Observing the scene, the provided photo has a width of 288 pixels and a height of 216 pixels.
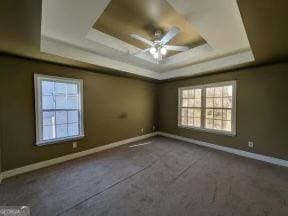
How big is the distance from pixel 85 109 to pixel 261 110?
438cm

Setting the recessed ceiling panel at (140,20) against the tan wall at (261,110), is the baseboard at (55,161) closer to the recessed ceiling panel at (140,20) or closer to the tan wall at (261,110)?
the recessed ceiling panel at (140,20)

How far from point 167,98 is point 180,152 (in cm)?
238

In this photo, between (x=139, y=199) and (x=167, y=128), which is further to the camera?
(x=167, y=128)

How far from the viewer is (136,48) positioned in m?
3.51

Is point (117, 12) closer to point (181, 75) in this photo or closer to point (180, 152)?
point (181, 75)

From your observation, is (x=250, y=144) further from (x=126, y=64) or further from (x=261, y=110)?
(x=126, y=64)

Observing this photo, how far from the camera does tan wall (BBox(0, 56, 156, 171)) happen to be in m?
2.81

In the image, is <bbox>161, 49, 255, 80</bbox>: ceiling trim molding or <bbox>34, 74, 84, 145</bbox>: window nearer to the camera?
<bbox>34, 74, 84, 145</bbox>: window

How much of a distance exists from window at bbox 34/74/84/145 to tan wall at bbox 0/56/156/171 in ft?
0.39

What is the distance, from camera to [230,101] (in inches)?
163

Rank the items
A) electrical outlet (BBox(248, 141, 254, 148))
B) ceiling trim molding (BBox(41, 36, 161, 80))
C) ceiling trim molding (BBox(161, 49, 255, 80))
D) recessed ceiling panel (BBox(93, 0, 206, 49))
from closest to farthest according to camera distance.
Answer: recessed ceiling panel (BBox(93, 0, 206, 49)) < ceiling trim molding (BBox(41, 36, 161, 80)) < ceiling trim molding (BBox(161, 49, 255, 80)) < electrical outlet (BBox(248, 141, 254, 148))

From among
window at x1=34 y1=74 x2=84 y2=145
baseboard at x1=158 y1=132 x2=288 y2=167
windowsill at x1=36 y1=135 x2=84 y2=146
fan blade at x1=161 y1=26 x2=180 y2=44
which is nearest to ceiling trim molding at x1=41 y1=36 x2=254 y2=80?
window at x1=34 y1=74 x2=84 y2=145

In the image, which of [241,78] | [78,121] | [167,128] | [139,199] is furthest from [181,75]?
[139,199]

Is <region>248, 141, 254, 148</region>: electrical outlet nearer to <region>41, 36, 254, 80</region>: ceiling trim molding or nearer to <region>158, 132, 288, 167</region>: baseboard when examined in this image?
<region>158, 132, 288, 167</region>: baseboard
